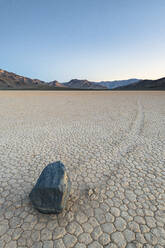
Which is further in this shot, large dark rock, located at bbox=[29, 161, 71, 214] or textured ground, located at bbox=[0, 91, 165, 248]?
large dark rock, located at bbox=[29, 161, 71, 214]

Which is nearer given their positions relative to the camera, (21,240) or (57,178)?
(21,240)

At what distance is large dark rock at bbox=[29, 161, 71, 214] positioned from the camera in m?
2.32

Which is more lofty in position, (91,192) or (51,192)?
(51,192)

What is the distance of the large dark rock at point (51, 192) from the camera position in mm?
2324

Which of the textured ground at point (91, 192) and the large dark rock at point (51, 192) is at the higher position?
the large dark rock at point (51, 192)

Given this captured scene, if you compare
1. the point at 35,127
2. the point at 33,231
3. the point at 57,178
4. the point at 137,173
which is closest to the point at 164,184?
the point at 137,173

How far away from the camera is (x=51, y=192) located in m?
2.33

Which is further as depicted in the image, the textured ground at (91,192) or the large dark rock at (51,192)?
the large dark rock at (51,192)

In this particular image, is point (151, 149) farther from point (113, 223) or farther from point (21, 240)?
point (21, 240)

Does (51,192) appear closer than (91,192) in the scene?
Yes

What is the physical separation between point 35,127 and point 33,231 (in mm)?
6137

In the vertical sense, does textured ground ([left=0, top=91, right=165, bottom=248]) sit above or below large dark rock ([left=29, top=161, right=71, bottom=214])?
below

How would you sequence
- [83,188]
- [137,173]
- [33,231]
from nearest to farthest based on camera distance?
1. [33,231]
2. [83,188]
3. [137,173]

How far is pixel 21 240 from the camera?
6.93 feet
